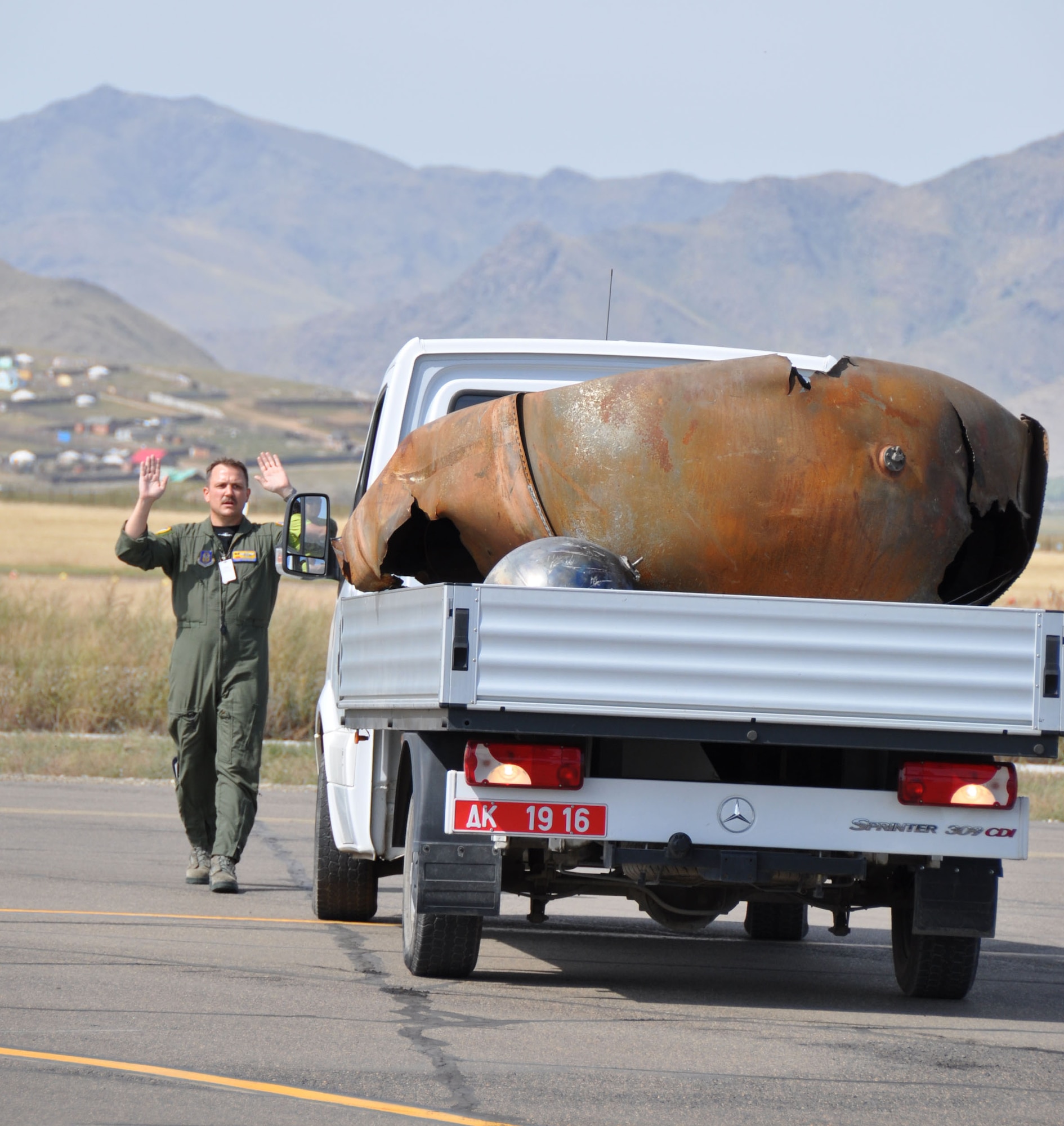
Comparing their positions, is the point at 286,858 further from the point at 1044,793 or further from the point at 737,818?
the point at 1044,793

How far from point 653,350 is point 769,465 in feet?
6.18

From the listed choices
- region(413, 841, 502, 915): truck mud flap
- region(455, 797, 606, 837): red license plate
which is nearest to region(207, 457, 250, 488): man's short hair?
region(413, 841, 502, 915): truck mud flap

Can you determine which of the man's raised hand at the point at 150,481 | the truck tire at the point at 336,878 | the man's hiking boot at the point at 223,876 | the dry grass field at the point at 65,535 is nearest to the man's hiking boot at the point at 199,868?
the man's hiking boot at the point at 223,876

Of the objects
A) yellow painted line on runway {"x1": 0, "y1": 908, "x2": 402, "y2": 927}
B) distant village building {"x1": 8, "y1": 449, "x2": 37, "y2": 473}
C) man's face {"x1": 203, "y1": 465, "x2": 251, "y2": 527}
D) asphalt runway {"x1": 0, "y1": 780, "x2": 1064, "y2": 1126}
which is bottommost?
yellow painted line on runway {"x1": 0, "y1": 908, "x2": 402, "y2": 927}

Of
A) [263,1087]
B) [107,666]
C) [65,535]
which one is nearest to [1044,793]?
[107,666]

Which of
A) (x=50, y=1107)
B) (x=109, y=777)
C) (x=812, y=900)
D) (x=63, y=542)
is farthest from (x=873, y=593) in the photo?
(x=63, y=542)

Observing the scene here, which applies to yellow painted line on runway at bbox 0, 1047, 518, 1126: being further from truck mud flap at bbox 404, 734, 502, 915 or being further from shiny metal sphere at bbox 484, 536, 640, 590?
shiny metal sphere at bbox 484, 536, 640, 590

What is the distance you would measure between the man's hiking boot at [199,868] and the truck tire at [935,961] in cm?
414

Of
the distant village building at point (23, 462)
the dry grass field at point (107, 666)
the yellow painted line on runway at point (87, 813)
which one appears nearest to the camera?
the yellow painted line on runway at point (87, 813)

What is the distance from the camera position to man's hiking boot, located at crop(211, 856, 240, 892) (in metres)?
9.77

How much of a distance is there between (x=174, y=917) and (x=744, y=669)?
370cm

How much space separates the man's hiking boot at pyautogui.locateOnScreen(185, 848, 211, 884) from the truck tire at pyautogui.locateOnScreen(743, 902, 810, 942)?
2828 mm

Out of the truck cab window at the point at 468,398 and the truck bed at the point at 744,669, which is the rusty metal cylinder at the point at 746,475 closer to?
the truck bed at the point at 744,669

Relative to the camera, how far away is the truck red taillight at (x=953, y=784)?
249 inches
